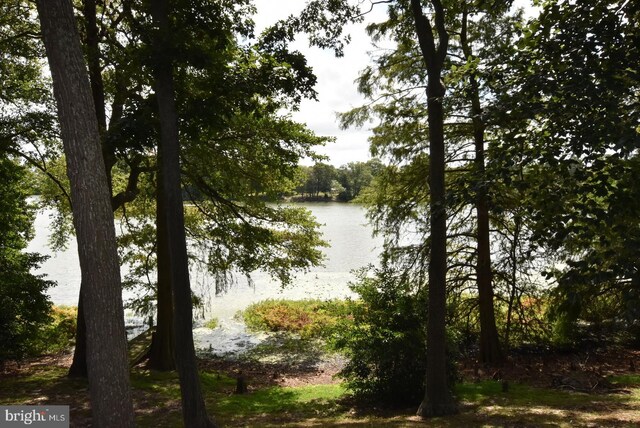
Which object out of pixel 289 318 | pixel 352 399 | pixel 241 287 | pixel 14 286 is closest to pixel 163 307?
pixel 14 286

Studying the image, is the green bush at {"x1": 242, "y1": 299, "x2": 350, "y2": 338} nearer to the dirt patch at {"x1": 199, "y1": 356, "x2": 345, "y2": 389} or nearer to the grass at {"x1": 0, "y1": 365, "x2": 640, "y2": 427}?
the dirt patch at {"x1": 199, "y1": 356, "x2": 345, "y2": 389}

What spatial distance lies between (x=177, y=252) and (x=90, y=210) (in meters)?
2.26

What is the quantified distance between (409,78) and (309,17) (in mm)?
4041

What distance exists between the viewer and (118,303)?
4707mm

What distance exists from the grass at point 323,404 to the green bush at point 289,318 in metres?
7.21

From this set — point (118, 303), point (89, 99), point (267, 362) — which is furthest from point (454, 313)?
point (89, 99)

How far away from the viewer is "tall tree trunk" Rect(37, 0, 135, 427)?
179 inches

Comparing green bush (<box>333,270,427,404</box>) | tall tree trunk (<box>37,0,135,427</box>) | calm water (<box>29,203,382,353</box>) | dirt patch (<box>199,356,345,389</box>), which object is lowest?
dirt patch (<box>199,356,345,389</box>)

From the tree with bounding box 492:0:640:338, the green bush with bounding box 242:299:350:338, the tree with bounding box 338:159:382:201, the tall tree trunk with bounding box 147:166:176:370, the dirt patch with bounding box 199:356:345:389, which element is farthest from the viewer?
the tree with bounding box 338:159:382:201

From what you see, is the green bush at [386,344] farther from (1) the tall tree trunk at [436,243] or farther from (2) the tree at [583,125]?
(2) the tree at [583,125]

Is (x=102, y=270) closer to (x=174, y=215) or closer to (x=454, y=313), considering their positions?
(x=174, y=215)

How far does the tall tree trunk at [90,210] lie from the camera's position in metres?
4.54

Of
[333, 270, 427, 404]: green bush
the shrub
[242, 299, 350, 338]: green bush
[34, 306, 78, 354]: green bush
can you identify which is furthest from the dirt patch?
[34, 306, 78, 354]: green bush

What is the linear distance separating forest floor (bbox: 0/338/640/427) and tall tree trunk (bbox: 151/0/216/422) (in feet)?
4.60
